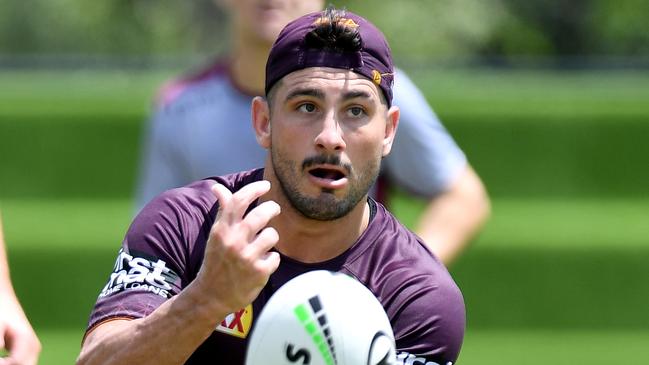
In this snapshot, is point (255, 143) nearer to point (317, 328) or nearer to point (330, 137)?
point (330, 137)

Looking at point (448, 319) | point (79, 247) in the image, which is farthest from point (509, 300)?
point (448, 319)

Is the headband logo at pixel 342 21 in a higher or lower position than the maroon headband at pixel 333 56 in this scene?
higher

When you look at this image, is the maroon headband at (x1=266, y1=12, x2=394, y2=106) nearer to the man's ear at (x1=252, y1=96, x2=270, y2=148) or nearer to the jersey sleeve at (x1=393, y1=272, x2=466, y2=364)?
the man's ear at (x1=252, y1=96, x2=270, y2=148)

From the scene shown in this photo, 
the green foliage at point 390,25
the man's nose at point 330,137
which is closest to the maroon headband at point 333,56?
the man's nose at point 330,137

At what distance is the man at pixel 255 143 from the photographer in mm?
4449

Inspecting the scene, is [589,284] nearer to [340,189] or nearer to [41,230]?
[41,230]

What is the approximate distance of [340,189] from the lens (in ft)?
10.2

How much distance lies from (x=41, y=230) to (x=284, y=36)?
5.85 meters

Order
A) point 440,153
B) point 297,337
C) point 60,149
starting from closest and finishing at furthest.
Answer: point 297,337 → point 440,153 → point 60,149

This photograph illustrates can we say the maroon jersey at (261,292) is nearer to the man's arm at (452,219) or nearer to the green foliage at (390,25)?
the man's arm at (452,219)

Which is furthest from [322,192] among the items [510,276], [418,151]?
[510,276]

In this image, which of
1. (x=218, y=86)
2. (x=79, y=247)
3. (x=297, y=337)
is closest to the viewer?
(x=297, y=337)

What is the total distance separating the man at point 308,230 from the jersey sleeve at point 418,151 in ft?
3.30

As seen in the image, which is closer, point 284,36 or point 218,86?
point 284,36
